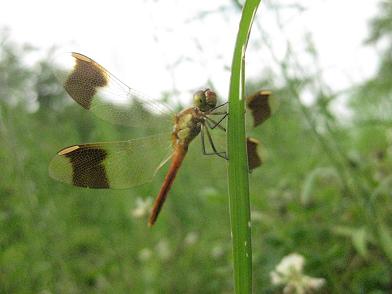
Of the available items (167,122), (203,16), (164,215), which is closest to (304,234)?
(167,122)

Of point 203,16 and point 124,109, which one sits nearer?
point 124,109

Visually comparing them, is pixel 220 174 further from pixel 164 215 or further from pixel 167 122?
pixel 167 122

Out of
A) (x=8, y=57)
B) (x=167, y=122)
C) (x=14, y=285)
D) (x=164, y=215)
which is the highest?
(x=8, y=57)

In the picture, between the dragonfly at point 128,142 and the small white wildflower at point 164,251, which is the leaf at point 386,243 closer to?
the dragonfly at point 128,142

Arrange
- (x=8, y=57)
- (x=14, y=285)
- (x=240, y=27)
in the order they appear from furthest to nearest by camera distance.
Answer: (x=8, y=57) < (x=14, y=285) < (x=240, y=27)

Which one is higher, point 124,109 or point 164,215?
point 124,109

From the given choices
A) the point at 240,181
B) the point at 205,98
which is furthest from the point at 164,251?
the point at 240,181

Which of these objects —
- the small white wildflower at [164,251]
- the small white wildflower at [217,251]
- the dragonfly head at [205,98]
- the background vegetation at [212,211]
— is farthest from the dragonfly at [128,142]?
the small white wildflower at [164,251]

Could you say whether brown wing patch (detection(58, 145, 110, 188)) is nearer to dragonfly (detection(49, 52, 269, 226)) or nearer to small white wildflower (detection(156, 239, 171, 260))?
dragonfly (detection(49, 52, 269, 226))

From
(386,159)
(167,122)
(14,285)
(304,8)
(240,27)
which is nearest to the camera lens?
(240,27)
